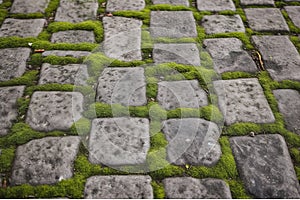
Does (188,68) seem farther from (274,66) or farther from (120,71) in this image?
(274,66)

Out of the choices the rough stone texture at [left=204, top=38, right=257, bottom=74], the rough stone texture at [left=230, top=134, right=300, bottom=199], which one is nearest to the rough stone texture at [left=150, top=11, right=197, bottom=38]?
the rough stone texture at [left=204, top=38, right=257, bottom=74]

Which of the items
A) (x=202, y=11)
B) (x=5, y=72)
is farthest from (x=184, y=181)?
(x=202, y=11)

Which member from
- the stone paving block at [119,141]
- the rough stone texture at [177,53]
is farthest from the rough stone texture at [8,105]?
the rough stone texture at [177,53]

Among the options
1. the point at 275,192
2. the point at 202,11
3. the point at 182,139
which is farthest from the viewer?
the point at 202,11

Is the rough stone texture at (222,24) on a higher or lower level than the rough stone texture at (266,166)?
higher

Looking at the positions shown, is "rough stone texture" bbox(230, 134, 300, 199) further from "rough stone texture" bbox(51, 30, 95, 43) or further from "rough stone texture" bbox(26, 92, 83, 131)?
"rough stone texture" bbox(51, 30, 95, 43)

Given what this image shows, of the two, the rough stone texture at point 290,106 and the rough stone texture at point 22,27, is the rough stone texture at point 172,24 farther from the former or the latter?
the rough stone texture at point 22,27
